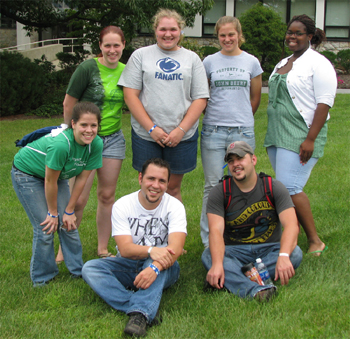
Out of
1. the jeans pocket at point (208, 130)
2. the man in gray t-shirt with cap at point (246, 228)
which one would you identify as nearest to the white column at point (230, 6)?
the jeans pocket at point (208, 130)

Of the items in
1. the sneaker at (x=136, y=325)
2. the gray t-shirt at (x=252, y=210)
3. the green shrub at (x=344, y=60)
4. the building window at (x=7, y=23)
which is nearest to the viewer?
the sneaker at (x=136, y=325)

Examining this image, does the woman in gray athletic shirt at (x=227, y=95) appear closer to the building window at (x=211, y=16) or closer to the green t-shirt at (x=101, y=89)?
the green t-shirt at (x=101, y=89)

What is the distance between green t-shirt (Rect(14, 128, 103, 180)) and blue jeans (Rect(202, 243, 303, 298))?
52.3 inches

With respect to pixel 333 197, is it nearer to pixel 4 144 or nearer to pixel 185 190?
pixel 185 190

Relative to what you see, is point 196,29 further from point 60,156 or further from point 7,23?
point 60,156

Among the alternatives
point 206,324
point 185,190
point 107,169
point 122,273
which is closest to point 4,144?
point 185,190

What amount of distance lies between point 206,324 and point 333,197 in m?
3.56

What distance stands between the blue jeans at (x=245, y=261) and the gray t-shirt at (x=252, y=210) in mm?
75

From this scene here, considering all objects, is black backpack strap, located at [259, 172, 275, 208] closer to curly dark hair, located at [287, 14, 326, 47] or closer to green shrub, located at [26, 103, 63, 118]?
curly dark hair, located at [287, 14, 326, 47]

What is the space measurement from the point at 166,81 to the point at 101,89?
618mm

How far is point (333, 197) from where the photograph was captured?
600 cm

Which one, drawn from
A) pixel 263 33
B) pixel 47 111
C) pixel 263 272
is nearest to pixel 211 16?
pixel 263 33

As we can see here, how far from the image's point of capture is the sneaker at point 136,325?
9.74ft

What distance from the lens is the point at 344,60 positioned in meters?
20.7
